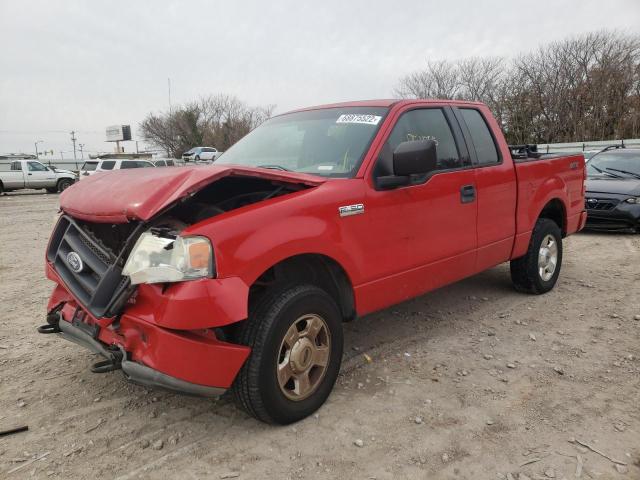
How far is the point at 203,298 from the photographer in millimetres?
2342

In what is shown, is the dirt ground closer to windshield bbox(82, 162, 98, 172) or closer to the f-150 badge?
the f-150 badge

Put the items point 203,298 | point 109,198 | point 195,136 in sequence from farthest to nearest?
1. point 195,136
2. point 109,198
3. point 203,298

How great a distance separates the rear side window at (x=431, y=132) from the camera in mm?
3595

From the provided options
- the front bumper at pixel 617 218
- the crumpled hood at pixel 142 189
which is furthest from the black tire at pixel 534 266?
the front bumper at pixel 617 218

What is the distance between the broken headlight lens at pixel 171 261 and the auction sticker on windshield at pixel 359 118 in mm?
1646

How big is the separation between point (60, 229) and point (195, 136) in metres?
56.3

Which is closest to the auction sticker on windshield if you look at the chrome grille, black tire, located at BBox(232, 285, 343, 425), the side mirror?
the side mirror

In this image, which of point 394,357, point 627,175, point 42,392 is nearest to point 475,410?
point 394,357

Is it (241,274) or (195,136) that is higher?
(195,136)

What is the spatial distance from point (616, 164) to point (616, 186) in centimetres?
128

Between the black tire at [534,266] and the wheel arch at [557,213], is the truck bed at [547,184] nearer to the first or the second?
the wheel arch at [557,213]

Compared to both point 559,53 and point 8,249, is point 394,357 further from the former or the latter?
point 559,53

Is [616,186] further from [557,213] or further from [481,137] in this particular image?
[481,137]

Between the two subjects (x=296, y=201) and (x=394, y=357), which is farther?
(x=394, y=357)
